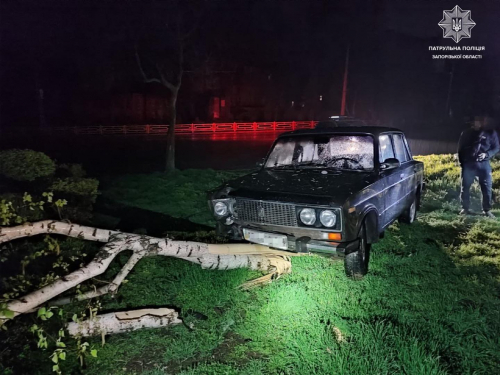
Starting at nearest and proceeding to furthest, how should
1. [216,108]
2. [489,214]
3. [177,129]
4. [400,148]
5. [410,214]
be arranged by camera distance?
[400,148], [410,214], [489,214], [177,129], [216,108]

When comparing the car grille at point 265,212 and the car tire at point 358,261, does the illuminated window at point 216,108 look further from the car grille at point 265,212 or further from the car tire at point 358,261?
the car tire at point 358,261

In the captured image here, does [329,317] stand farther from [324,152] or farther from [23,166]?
[23,166]

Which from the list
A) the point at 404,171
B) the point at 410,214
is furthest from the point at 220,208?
the point at 410,214

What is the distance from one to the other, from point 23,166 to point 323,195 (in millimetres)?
4988

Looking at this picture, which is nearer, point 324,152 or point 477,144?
point 324,152

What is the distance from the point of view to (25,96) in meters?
26.1

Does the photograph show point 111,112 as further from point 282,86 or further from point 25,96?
point 282,86

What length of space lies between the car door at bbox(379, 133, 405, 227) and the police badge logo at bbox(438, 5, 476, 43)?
4.80 metres

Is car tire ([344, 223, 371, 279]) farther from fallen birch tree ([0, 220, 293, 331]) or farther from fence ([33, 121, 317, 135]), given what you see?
fence ([33, 121, 317, 135])

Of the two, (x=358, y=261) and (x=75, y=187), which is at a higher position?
(x=75, y=187)

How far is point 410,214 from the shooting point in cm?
639

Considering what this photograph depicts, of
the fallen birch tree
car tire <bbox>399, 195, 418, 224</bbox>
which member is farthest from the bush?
car tire <bbox>399, 195, 418, 224</bbox>

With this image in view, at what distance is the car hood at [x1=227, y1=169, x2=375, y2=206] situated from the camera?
385cm

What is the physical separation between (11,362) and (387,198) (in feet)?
14.1
